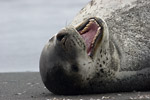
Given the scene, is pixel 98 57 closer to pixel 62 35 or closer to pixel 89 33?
pixel 89 33

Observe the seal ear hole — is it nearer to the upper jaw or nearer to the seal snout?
the upper jaw

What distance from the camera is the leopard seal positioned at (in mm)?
7215

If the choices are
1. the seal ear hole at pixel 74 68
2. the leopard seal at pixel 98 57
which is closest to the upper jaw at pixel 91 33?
the leopard seal at pixel 98 57

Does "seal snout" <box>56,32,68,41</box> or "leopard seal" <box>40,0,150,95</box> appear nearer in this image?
"seal snout" <box>56,32,68,41</box>

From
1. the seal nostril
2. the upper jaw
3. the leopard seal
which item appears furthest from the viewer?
the upper jaw

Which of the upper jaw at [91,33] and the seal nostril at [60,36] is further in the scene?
the upper jaw at [91,33]

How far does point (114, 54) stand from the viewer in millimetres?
7660

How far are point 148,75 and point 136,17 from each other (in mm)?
1033

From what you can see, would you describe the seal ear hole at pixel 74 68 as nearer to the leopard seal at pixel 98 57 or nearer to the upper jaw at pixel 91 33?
the leopard seal at pixel 98 57

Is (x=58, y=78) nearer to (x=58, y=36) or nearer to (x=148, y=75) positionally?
(x=58, y=36)

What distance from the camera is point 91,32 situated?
7504 mm

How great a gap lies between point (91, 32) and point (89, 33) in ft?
0.10

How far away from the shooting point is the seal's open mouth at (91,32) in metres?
7.40

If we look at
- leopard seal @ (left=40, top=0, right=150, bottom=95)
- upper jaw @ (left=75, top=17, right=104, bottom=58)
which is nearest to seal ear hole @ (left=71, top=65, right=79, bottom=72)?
leopard seal @ (left=40, top=0, right=150, bottom=95)
